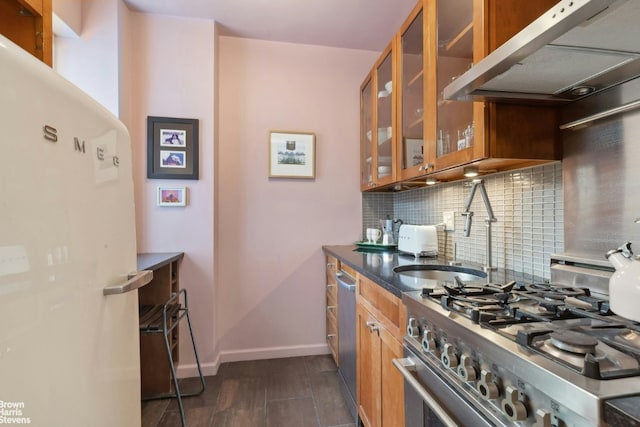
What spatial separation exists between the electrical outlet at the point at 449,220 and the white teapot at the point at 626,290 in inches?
40.3

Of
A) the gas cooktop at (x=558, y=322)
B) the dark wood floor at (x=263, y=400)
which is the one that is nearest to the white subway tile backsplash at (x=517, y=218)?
the gas cooktop at (x=558, y=322)

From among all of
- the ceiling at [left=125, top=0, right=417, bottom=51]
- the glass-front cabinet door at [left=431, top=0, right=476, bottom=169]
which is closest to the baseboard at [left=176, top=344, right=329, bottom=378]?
the glass-front cabinet door at [left=431, top=0, right=476, bottom=169]

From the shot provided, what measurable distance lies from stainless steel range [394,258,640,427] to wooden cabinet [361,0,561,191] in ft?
1.57

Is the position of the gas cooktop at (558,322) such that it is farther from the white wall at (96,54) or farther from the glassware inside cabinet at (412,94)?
the white wall at (96,54)

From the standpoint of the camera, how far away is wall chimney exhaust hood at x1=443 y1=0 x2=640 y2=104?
2.09 feet

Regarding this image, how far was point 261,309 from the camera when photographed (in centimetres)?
242

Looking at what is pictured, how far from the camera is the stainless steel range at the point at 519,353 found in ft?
1.57

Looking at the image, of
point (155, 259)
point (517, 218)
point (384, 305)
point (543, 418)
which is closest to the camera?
point (543, 418)

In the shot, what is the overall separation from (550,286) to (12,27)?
202cm

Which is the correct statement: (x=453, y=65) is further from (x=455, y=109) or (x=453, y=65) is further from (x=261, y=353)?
(x=261, y=353)

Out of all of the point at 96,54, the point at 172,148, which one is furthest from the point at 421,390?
the point at 96,54

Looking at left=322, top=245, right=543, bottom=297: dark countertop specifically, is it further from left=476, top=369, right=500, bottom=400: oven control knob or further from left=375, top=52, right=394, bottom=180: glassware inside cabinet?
left=375, top=52, right=394, bottom=180: glassware inside cabinet

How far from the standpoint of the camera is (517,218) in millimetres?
1319

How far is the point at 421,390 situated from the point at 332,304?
1.44 metres
